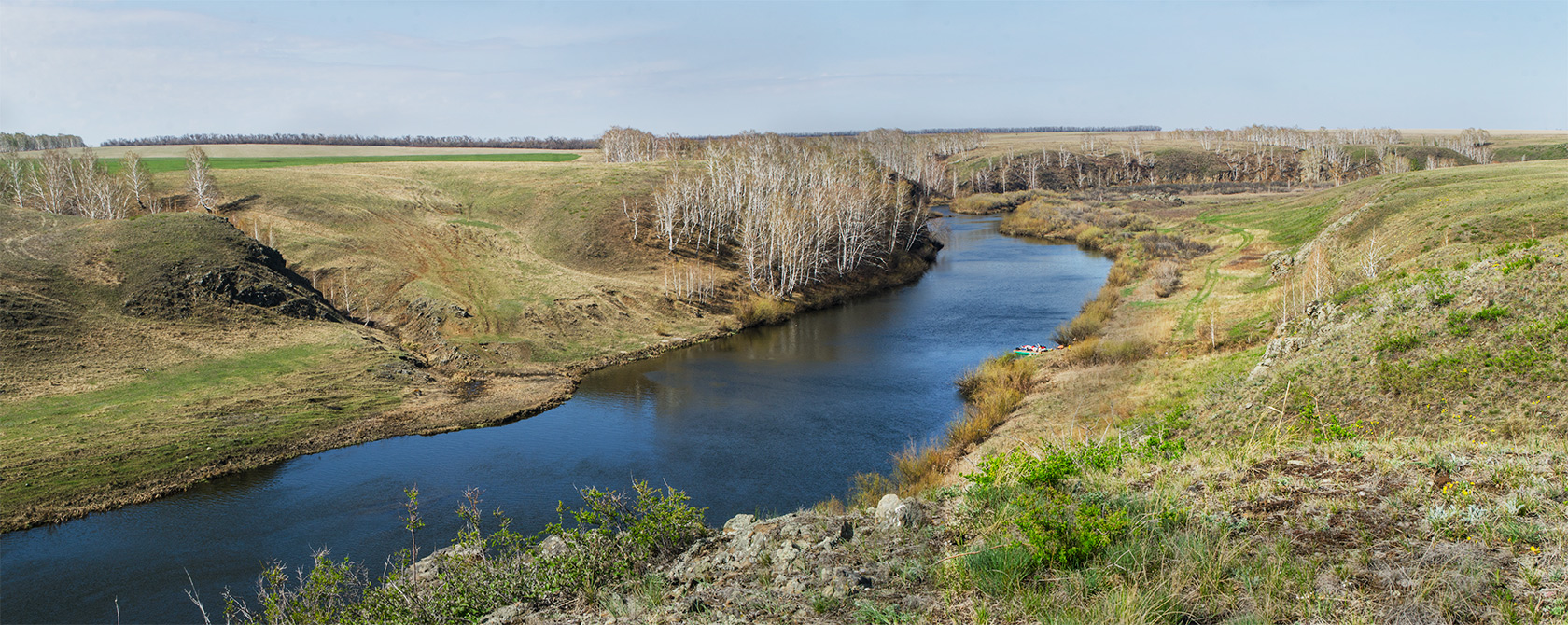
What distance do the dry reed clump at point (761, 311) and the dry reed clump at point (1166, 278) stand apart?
23.3 m

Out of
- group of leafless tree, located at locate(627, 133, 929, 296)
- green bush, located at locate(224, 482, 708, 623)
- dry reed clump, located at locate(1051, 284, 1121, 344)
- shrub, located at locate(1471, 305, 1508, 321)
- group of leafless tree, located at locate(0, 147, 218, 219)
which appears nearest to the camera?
green bush, located at locate(224, 482, 708, 623)

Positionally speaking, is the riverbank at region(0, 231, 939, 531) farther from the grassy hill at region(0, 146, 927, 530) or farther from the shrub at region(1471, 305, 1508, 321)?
the shrub at region(1471, 305, 1508, 321)

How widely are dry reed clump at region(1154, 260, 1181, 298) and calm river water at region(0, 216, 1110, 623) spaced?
6.79 m

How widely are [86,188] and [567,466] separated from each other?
52951 mm

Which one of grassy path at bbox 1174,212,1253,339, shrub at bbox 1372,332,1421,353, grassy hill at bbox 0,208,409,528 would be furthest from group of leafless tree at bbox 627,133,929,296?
shrub at bbox 1372,332,1421,353

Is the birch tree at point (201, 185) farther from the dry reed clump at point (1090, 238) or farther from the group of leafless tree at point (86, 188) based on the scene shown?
the dry reed clump at point (1090, 238)

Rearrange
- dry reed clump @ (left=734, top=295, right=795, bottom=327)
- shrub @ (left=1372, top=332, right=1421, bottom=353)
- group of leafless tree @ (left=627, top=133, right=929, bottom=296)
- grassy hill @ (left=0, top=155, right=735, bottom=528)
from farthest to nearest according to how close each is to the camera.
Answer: group of leafless tree @ (left=627, top=133, right=929, bottom=296), dry reed clump @ (left=734, top=295, right=795, bottom=327), grassy hill @ (left=0, top=155, right=735, bottom=528), shrub @ (left=1372, top=332, right=1421, bottom=353)

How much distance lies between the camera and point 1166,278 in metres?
50.7

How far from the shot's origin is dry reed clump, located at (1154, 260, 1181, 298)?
48156 mm

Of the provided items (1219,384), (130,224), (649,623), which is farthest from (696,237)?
(649,623)

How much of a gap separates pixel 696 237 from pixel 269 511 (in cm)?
4193

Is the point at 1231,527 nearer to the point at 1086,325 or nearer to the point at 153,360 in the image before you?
the point at 1086,325

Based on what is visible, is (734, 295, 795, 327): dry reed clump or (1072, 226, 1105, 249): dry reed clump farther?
(1072, 226, 1105, 249): dry reed clump

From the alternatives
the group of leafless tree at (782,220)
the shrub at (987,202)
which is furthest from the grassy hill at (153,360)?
the shrub at (987,202)
